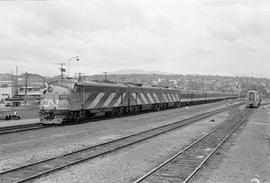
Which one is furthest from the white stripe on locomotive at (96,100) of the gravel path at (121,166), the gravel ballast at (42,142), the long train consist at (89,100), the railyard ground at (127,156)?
the gravel path at (121,166)

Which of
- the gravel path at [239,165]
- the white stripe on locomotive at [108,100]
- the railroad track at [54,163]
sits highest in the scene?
the white stripe on locomotive at [108,100]

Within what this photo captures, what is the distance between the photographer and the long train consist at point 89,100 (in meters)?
24.2

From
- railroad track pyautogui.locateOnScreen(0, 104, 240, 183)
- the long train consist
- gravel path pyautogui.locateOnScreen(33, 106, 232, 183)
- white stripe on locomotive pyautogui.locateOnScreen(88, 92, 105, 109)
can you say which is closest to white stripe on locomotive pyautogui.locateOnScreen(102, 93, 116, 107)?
the long train consist

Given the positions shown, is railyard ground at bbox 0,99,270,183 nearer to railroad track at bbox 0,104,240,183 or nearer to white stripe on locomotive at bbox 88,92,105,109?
railroad track at bbox 0,104,240,183

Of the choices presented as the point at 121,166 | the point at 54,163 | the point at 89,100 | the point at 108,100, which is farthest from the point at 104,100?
the point at 121,166

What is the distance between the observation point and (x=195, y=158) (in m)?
13.1

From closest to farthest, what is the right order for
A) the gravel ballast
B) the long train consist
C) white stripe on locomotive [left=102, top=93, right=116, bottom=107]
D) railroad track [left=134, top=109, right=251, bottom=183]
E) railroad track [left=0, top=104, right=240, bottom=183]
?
railroad track [left=0, top=104, right=240, bottom=183] → railroad track [left=134, top=109, right=251, bottom=183] → the gravel ballast → the long train consist → white stripe on locomotive [left=102, top=93, right=116, bottom=107]

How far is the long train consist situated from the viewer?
79.3 ft

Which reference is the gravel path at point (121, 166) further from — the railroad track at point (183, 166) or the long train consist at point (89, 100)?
the long train consist at point (89, 100)

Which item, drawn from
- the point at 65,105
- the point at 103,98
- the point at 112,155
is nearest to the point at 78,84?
the point at 65,105

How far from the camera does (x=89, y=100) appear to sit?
27.3 m

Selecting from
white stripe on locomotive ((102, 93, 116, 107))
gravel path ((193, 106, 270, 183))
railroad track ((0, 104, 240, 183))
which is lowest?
gravel path ((193, 106, 270, 183))

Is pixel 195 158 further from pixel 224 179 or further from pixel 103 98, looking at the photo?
pixel 103 98

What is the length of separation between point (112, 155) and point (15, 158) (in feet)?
11.7
